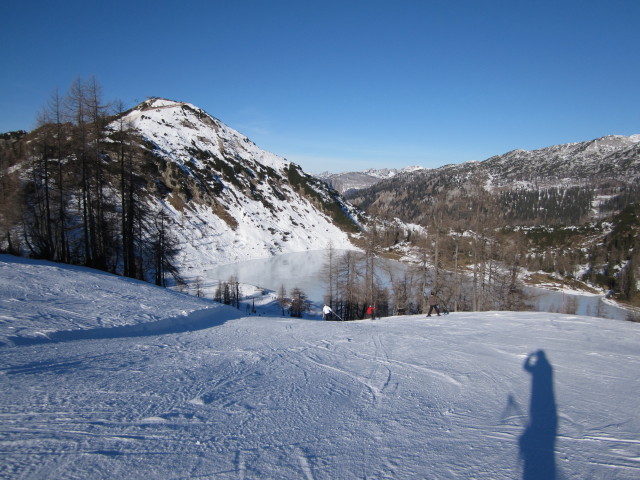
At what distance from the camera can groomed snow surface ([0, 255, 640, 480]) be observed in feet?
10.8

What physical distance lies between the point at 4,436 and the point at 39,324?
522 centimetres

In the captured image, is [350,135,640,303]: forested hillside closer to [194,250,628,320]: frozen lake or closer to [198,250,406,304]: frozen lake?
[194,250,628,320]: frozen lake

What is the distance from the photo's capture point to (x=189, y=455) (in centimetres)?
330

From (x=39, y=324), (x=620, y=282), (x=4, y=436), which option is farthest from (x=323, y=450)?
(x=620, y=282)

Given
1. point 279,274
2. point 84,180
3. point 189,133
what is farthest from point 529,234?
point 84,180

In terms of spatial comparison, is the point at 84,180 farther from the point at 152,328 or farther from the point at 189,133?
the point at 189,133

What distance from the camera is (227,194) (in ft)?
316

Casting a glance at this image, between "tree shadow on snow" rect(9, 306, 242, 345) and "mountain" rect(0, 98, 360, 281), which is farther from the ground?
"mountain" rect(0, 98, 360, 281)

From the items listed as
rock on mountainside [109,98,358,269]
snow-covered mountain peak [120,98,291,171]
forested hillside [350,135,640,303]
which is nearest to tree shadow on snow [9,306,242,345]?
forested hillside [350,135,640,303]

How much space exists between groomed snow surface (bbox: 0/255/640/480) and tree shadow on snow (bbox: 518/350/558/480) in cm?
2

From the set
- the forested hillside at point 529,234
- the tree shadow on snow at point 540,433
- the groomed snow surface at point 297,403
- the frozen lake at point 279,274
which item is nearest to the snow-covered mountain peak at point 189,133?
the frozen lake at point 279,274

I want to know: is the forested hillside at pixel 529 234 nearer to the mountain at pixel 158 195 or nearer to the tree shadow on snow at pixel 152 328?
the tree shadow on snow at pixel 152 328

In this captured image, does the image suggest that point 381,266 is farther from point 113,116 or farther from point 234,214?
point 234,214

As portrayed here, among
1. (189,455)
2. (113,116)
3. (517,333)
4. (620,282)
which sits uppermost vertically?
(113,116)
